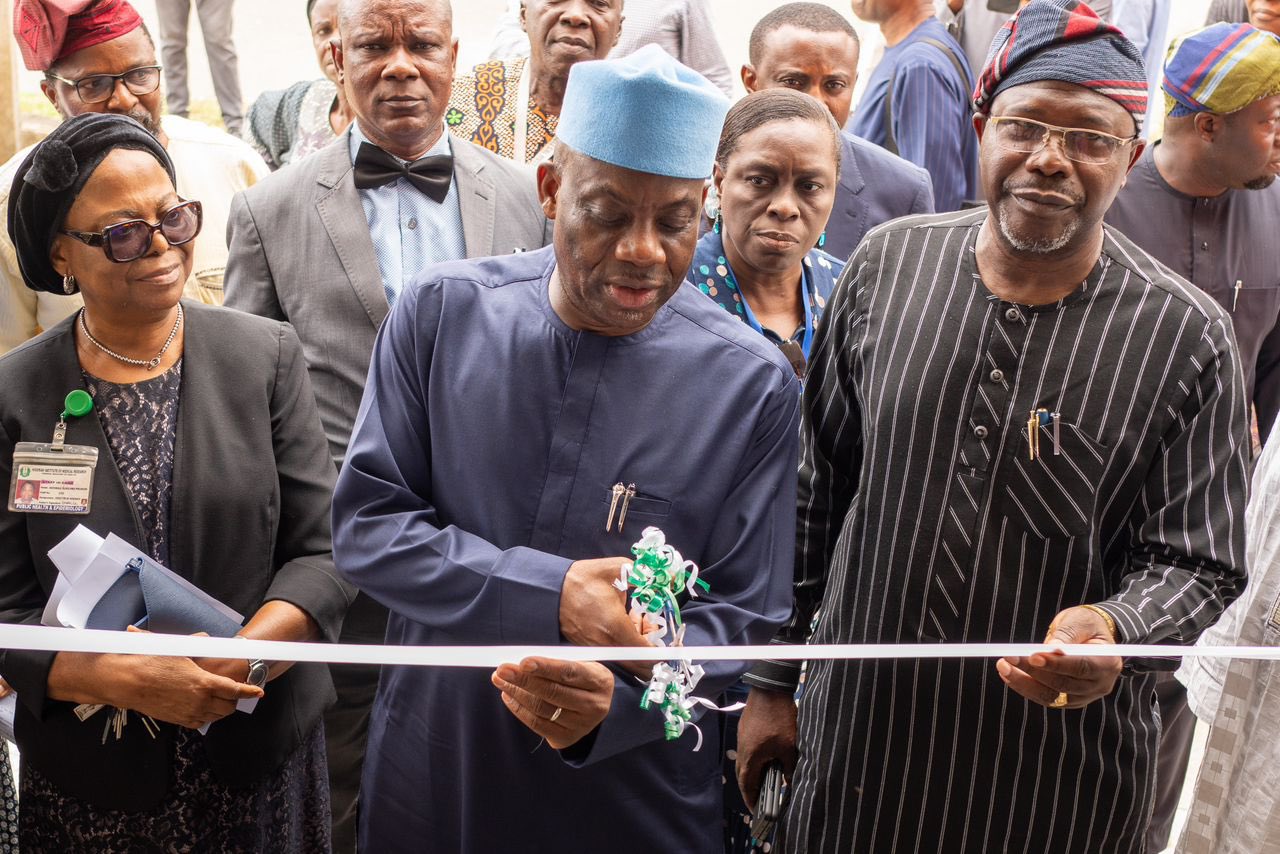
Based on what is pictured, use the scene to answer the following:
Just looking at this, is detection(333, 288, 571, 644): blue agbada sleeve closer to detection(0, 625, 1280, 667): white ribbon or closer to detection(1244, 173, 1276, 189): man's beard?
detection(0, 625, 1280, 667): white ribbon

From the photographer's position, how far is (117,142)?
2.51 metres

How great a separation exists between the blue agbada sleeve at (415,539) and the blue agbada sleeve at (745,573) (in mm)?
210

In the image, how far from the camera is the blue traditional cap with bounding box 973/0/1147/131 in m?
2.37

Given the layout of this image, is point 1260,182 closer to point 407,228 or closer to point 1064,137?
point 1064,137

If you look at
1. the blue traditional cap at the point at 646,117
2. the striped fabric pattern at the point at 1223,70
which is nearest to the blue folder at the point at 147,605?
the blue traditional cap at the point at 646,117

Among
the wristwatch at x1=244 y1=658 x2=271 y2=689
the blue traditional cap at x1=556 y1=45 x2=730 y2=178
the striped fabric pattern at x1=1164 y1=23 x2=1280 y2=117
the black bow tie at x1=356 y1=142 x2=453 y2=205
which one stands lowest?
the wristwatch at x1=244 y1=658 x2=271 y2=689

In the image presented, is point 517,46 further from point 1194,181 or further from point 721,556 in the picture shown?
point 721,556

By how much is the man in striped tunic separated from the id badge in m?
1.43

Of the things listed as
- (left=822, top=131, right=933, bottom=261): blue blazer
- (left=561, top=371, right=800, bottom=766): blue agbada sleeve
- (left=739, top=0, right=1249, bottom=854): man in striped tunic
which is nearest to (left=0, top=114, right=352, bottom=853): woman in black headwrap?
(left=561, top=371, right=800, bottom=766): blue agbada sleeve

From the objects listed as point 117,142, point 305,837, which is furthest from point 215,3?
point 305,837

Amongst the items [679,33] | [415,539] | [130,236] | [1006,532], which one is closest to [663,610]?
[415,539]

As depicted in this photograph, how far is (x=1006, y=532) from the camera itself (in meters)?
2.43

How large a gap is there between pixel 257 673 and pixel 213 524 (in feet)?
1.11

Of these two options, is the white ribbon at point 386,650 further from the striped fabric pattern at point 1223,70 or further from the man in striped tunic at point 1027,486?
the striped fabric pattern at point 1223,70
